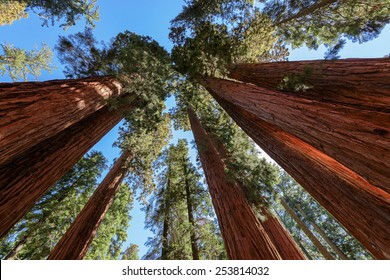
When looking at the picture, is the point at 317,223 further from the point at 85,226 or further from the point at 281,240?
the point at 85,226

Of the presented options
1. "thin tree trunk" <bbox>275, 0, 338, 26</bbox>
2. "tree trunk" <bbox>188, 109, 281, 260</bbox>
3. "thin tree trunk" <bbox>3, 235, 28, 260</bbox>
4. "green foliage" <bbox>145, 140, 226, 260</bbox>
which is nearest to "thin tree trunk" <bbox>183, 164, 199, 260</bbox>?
"green foliage" <bbox>145, 140, 226, 260</bbox>

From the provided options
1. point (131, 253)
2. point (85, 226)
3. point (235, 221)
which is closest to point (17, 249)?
point (131, 253)

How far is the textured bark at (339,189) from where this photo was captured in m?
2.86

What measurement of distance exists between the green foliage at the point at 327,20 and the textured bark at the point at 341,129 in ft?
18.1

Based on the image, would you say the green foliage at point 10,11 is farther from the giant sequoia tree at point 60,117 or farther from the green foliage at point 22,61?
the giant sequoia tree at point 60,117

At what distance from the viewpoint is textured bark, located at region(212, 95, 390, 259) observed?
2.86 m

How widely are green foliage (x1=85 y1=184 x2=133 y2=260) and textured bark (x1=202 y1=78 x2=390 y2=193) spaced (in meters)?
9.30

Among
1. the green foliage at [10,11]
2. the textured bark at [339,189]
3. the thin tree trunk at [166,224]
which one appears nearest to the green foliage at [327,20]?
the textured bark at [339,189]

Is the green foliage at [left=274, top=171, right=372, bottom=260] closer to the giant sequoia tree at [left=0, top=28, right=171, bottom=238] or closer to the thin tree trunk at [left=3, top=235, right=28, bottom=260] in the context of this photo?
the giant sequoia tree at [left=0, top=28, right=171, bottom=238]

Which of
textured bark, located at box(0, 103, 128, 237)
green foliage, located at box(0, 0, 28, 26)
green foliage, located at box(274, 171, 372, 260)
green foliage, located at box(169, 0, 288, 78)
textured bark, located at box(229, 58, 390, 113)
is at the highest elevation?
green foliage, located at box(0, 0, 28, 26)

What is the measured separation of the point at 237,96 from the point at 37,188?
14.8ft

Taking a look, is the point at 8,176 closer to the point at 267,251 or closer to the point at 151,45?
the point at 267,251

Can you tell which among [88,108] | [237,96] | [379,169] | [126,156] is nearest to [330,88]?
[237,96]

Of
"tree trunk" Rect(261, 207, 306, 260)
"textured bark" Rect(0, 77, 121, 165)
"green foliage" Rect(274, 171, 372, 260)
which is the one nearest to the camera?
"textured bark" Rect(0, 77, 121, 165)
